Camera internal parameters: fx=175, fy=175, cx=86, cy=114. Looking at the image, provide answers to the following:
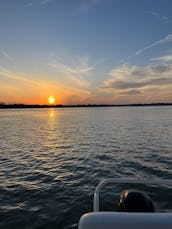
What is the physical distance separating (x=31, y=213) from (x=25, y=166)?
6577 millimetres

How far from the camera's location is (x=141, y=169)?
12.8m

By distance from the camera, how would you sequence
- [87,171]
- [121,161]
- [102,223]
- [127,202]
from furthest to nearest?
[121,161] → [87,171] → [127,202] → [102,223]

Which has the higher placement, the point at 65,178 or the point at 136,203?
the point at 136,203

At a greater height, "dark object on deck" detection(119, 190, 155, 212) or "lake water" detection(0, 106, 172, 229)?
"dark object on deck" detection(119, 190, 155, 212)

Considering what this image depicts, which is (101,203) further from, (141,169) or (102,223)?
(102,223)

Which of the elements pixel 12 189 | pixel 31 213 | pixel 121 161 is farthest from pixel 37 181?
pixel 121 161

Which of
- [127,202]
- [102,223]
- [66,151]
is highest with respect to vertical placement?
[102,223]

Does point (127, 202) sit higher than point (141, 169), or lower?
higher

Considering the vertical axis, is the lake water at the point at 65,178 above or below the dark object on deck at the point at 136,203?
below

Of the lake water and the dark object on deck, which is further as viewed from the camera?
the lake water

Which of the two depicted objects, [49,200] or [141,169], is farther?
[141,169]

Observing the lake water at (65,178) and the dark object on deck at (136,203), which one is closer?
the dark object on deck at (136,203)

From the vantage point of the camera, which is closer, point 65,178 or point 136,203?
point 136,203

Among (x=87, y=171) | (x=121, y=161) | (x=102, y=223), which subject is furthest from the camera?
(x=121, y=161)
